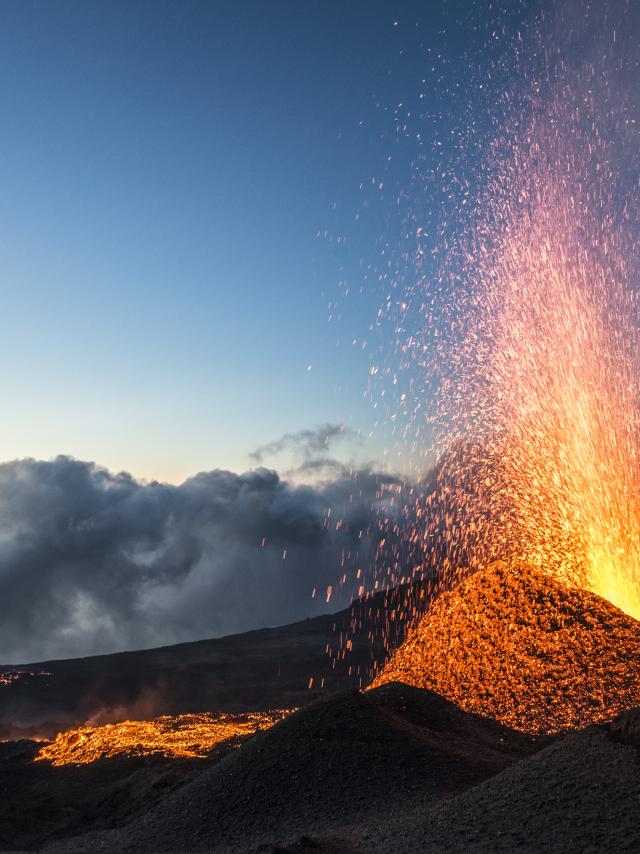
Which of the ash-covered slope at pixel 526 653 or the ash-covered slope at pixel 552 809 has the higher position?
the ash-covered slope at pixel 526 653

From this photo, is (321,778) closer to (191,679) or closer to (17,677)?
(191,679)

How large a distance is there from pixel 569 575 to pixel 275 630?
7727 centimetres

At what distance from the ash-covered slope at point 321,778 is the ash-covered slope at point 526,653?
79.2 inches

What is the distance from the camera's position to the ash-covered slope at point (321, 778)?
1533cm

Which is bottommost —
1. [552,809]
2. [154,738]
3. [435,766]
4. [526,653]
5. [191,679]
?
[191,679]

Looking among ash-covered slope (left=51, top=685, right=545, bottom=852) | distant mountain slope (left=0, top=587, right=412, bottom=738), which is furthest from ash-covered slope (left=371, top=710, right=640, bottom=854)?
distant mountain slope (left=0, top=587, right=412, bottom=738)

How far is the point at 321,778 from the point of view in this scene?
1666 cm

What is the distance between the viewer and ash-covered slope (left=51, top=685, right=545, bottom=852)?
1533 centimetres

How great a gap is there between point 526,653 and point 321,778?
390 inches

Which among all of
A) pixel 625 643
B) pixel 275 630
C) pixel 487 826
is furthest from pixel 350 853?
pixel 275 630

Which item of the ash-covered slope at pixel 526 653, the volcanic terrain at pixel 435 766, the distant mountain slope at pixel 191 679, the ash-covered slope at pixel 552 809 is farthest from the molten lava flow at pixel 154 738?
the ash-covered slope at pixel 552 809

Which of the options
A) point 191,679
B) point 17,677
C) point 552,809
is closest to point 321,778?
point 552,809

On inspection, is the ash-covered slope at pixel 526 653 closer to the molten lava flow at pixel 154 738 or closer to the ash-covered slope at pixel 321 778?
the ash-covered slope at pixel 321 778

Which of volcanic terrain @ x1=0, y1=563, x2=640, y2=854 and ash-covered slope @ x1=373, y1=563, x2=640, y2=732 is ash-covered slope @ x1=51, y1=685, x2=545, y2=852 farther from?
ash-covered slope @ x1=373, y1=563, x2=640, y2=732
